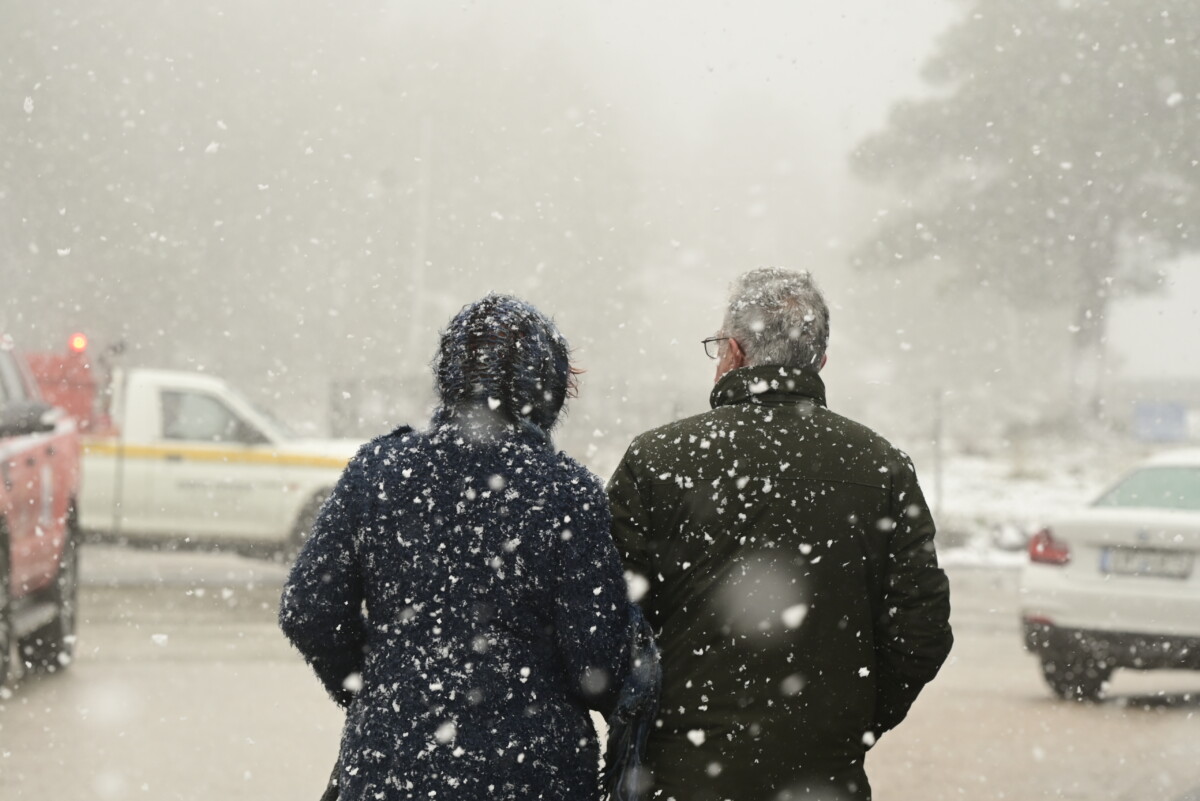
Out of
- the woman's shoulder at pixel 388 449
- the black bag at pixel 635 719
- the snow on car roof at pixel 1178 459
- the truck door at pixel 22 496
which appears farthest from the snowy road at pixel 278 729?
the woman's shoulder at pixel 388 449

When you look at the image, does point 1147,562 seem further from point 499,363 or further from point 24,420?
point 499,363

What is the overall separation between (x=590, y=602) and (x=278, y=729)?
5.14 metres

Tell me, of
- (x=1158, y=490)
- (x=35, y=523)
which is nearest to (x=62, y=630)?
(x=35, y=523)

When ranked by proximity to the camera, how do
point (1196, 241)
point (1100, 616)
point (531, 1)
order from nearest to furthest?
point (1100, 616) < point (1196, 241) < point (531, 1)

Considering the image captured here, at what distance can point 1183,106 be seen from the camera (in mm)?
37344

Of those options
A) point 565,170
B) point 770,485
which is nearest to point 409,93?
point 565,170

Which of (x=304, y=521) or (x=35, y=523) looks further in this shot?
(x=304, y=521)

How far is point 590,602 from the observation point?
224cm

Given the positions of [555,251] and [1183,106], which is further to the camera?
[555,251]

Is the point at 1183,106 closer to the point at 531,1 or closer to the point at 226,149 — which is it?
the point at 226,149

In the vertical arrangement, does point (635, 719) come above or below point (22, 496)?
above

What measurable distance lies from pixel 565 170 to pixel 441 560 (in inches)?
1782

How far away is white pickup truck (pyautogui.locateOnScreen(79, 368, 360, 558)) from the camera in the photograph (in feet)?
40.3

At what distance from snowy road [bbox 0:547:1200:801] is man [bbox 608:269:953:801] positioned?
3.47 m
